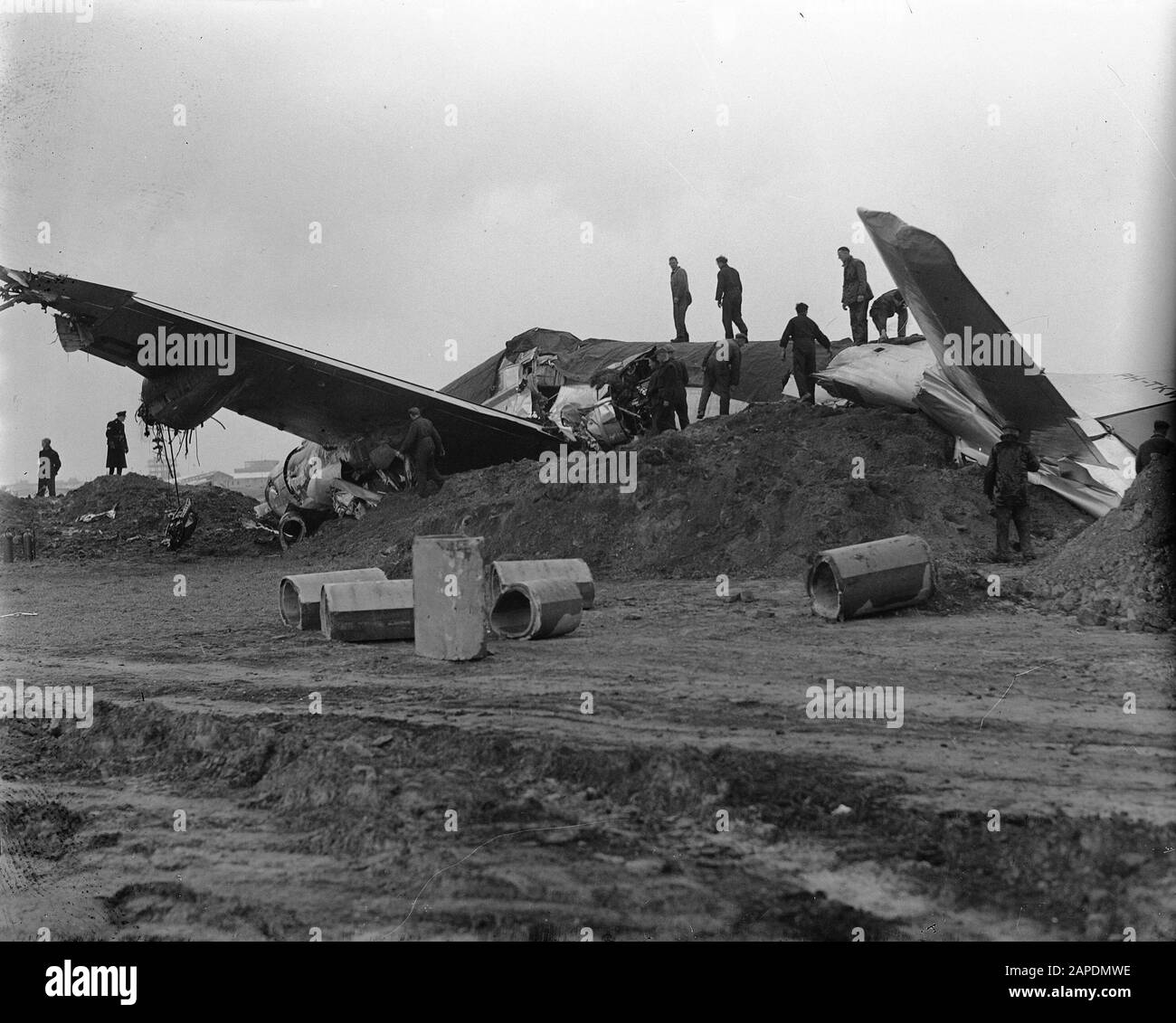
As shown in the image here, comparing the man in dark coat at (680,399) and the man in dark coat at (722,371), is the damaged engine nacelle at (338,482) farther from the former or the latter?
the man in dark coat at (722,371)

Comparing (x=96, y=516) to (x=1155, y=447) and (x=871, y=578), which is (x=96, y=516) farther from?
(x=1155, y=447)

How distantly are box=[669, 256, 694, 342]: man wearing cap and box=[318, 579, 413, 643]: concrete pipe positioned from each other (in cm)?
1235

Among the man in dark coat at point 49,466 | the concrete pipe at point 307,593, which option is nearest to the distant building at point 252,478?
the man in dark coat at point 49,466

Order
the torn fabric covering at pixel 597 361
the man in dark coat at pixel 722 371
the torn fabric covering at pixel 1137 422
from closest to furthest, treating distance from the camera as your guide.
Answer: the torn fabric covering at pixel 1137 422, the man in dark coat at pixel 722 371, the torn fabric covering at pixel 597 361

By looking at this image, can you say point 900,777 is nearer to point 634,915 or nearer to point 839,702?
point 839,702

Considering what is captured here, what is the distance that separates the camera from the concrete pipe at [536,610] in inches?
318

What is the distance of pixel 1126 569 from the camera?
824 centimetres

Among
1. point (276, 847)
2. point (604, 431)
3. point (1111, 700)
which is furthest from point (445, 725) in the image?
point (604, 431)

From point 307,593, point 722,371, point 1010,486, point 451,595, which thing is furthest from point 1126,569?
point 722,371

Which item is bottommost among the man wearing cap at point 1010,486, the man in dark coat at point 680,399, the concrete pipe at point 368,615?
the concrete pipe at point 368,615

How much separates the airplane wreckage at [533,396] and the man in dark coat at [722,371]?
94 cm

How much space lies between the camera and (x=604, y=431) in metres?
15.9

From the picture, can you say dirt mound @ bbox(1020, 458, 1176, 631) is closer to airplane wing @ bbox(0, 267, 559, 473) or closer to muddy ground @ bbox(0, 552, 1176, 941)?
muddy ground @ bbox(0, 552, 1176, 941)
